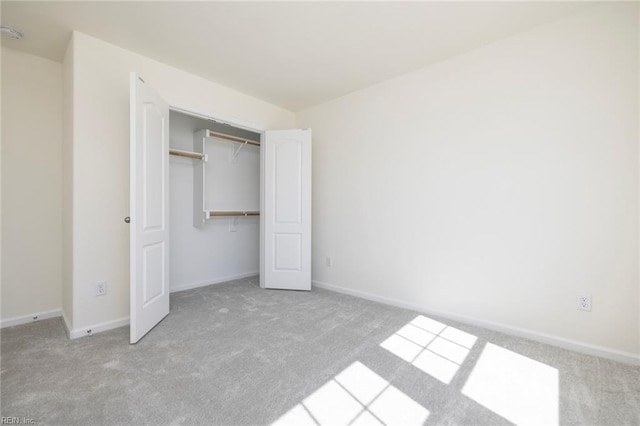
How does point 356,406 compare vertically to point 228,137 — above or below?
below

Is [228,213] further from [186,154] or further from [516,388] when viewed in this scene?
[516,388]

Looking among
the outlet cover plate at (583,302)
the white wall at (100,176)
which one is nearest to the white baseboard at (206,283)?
the white wall at (100,176)

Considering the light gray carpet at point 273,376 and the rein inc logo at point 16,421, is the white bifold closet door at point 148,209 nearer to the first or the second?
the light gray carpet at point 273,376

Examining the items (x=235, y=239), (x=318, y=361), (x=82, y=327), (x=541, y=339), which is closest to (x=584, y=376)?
(x=541, y=339)

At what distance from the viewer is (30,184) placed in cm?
268

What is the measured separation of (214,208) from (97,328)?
6.50ft

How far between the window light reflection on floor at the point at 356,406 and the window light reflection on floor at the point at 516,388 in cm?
41

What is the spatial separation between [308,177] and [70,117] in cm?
238

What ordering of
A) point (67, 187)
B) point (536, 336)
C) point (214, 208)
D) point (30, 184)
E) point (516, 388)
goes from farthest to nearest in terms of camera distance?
point (214, 208) < point (30, 184) < point (67, 187) < point (536, 336) < point (516, 388)

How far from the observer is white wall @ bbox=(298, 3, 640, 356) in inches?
78.6

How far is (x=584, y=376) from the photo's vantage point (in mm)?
1786

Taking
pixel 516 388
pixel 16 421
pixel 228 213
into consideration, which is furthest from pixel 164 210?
pixel 516 388

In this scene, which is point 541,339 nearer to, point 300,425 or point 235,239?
point 300,425

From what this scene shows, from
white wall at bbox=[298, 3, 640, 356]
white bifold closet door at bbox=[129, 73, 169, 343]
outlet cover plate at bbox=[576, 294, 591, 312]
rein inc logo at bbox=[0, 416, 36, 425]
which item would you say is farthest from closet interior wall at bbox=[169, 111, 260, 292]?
outlet cover plate at bbox=[576, 294, 591, 312]
